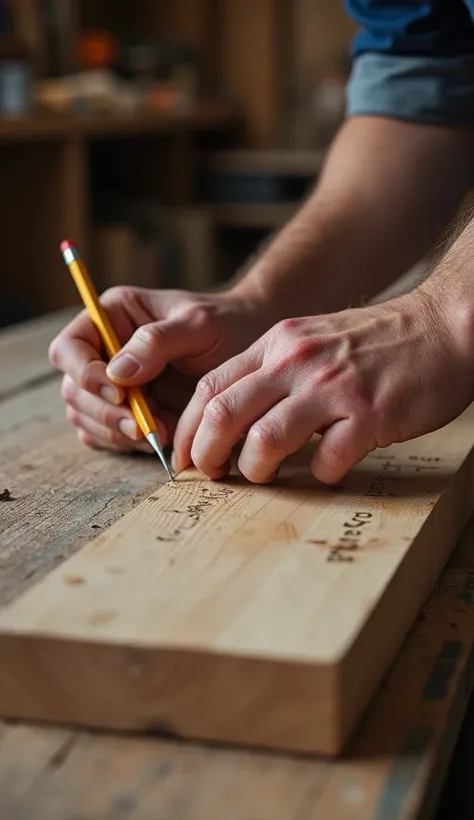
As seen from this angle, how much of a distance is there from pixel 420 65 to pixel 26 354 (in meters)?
0.65

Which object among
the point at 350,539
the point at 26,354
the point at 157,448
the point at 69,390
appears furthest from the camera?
the point at 26,354

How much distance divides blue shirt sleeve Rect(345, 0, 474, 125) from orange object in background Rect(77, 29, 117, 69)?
2793 millimetres

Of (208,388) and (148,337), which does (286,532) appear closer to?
(208,388)

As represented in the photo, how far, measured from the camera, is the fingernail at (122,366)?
3.09 ft

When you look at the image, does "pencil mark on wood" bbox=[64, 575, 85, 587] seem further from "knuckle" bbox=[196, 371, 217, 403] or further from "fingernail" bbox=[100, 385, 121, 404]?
"fingernail" bbox=[100, 385, 121, 404]

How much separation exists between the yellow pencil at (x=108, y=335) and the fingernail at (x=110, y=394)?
0.04 ft

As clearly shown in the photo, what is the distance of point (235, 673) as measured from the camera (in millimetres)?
523

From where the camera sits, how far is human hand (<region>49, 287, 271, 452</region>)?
0.95m

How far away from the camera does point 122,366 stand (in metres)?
0.94

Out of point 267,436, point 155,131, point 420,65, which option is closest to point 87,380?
point 267,436

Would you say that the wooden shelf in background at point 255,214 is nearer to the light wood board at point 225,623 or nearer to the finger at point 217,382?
the finger at point 217,382

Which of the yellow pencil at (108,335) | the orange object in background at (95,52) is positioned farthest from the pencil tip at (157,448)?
the orange object in background at (95,52)

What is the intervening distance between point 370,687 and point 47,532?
11.6 inches

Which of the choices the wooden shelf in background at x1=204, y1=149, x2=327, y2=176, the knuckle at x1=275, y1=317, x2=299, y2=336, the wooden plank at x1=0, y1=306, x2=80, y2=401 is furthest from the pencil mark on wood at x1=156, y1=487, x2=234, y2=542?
the wooden shelf in background at x1=204, y1=149, x2=327, y2=176
